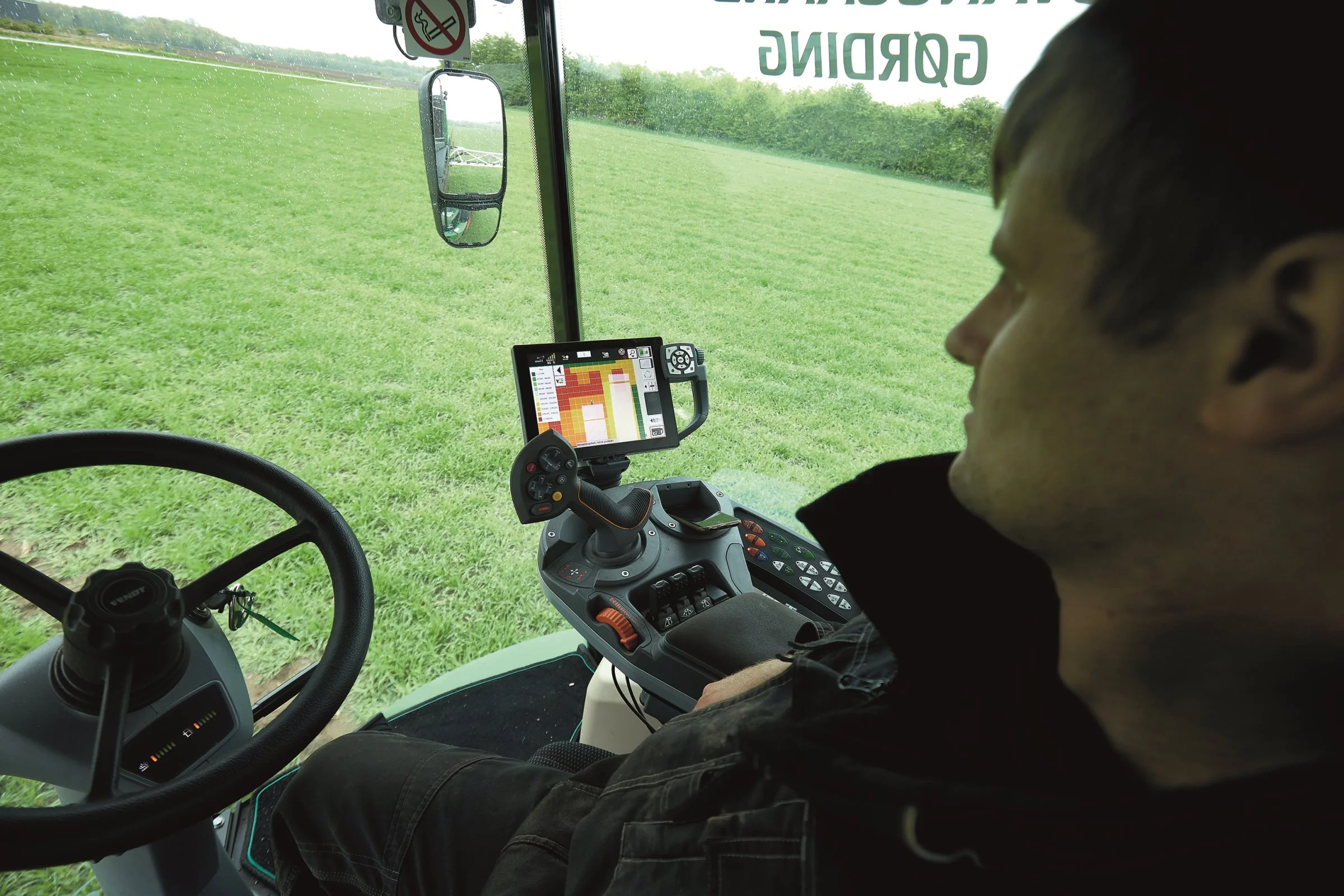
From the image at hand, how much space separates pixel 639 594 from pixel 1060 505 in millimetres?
1049

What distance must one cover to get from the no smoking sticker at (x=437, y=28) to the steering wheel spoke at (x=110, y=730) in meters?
1.37

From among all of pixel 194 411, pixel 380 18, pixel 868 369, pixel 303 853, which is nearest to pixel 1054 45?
pixel 303 853

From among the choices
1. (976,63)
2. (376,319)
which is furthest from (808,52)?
(376,319)

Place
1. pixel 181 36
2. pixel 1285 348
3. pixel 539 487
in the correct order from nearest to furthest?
1. pixel 1285 348
2. pixel 539 487
3. pixel 181 36

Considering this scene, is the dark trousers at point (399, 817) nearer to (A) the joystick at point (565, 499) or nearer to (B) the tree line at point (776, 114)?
(A) the joystick at point (565, 499)

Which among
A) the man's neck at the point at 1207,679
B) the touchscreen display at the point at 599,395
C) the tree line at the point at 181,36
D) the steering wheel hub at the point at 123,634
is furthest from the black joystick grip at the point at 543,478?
the tree line at the point at 181,36

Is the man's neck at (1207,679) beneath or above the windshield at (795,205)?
beneath

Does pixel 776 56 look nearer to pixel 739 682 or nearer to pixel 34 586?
pixel 739 682

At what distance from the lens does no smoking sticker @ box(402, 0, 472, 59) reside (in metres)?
1.55

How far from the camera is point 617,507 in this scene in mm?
1461

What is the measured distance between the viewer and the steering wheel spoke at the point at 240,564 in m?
0.96

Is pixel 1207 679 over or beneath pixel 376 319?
beneath

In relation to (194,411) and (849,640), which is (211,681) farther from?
(194,411)

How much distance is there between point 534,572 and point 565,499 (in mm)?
1372
